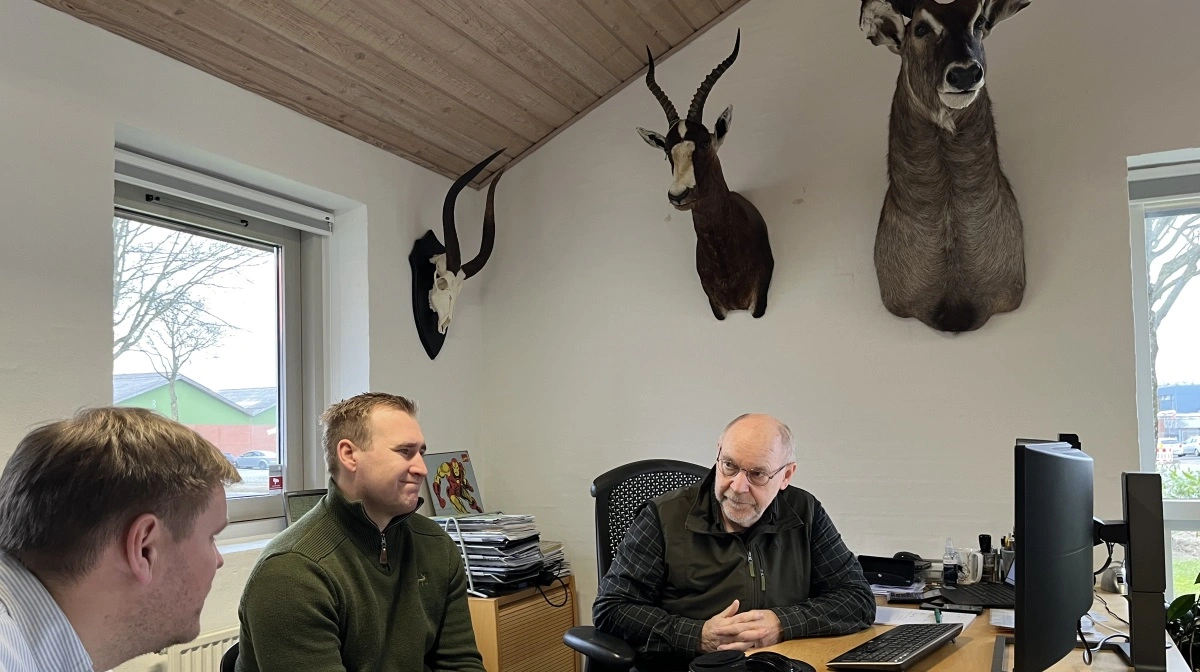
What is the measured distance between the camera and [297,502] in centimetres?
312

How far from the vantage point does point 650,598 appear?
2410 millimetres

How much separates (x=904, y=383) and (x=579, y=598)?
61.2 inches

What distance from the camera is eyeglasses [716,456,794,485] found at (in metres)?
2.35

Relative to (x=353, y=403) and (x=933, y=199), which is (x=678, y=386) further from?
(x=353, y=403)

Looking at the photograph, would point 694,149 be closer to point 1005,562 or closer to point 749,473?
point 749,473

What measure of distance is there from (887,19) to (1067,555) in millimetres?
1850

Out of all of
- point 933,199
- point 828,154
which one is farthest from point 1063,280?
point 828,154

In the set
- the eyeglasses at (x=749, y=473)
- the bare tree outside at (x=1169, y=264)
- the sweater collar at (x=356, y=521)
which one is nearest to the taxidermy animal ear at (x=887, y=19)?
the bare tree outside at (x=1169, y=264)

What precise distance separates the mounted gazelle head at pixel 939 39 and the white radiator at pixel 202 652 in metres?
2.63

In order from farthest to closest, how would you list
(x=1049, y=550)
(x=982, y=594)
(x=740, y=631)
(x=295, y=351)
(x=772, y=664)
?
(x=295, y=351) < (x=982, y=594) < (x=740, y=631) < (x=772, y=664) < (x=1049, y=550)

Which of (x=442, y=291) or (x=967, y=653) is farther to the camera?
(x=442, y=291)

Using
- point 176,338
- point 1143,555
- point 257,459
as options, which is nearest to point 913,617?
point 1143,555

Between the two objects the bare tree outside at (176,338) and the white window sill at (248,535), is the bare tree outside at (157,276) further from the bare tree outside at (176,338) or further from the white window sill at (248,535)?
the white window sill at (248,535)

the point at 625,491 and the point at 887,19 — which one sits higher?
the point at 887,19
